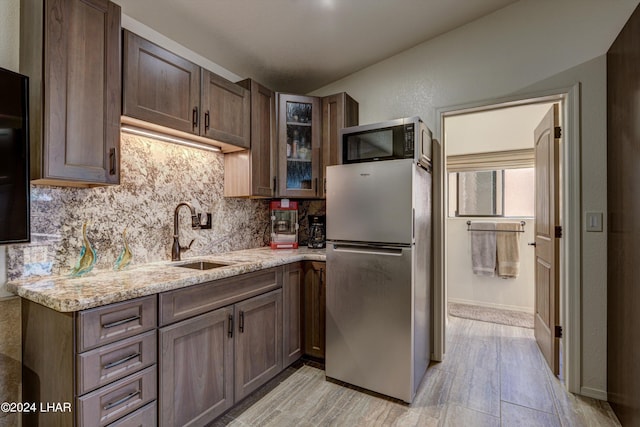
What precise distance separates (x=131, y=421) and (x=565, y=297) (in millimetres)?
2674

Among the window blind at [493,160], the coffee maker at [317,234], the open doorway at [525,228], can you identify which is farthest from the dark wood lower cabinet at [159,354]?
the window blind at [493,160]

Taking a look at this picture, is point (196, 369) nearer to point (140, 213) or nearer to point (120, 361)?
point (120, 361)

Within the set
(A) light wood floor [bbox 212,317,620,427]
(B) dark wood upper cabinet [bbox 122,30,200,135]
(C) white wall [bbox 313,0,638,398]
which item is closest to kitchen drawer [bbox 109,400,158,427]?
(A) light wood floor [bbox 212,317,620,427]

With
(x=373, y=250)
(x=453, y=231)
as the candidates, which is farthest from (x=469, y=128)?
(x=373, y=250)

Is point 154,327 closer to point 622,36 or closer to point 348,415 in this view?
point 348,415

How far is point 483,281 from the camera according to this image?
13.2 feet

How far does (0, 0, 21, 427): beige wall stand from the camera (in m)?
1.45

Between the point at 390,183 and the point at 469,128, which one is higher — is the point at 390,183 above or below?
below

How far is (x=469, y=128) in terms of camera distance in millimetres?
4027

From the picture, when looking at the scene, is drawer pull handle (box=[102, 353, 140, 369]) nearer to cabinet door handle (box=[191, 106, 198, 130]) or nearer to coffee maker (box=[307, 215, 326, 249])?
cabinet door handle (box=[191, 106, 198, 130])

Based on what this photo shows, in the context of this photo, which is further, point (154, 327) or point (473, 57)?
point (473, 57)

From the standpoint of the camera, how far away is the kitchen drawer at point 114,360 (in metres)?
1.20

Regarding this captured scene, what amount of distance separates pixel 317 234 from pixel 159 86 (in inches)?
69.1

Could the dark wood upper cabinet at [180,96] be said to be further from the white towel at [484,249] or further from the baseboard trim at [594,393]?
the white towel at [484,249]
